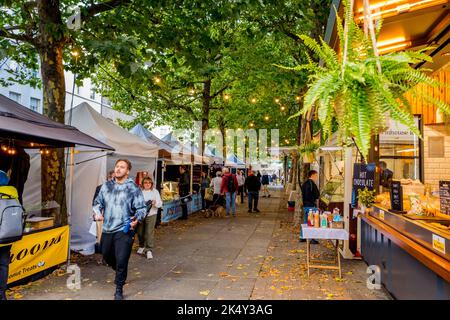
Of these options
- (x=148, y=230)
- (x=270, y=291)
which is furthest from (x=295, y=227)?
(x=270, y=291)

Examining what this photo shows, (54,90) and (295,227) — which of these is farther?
(295,227)

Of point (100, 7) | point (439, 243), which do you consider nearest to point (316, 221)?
point (439, 243)

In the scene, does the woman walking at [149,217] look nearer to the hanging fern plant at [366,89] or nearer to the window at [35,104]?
the hanging fern plant at [366,89]

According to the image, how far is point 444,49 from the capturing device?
564 centimetres

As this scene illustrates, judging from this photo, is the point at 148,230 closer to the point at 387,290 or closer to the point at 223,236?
the point at 223,236

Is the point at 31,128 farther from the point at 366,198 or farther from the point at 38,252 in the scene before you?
the point at 366,198

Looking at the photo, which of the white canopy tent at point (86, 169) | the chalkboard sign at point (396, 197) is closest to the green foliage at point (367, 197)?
the chalkboard sign at point (396, 197)

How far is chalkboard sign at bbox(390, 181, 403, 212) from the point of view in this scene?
19.1ft

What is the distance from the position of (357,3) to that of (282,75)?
7.52 m

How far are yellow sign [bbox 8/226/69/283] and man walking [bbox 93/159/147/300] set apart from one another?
1.44 metres

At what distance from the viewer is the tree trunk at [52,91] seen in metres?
7.49

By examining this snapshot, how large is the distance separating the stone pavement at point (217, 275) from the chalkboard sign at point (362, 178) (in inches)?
61.5

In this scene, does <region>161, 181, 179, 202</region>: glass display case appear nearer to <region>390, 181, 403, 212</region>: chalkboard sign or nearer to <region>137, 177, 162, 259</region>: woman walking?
<region>137, 177, 162, 259</region>: woman walking

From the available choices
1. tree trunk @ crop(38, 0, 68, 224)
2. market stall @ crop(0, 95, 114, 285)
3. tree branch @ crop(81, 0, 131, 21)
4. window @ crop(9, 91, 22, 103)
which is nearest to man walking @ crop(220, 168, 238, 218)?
tree trunk @ crop(38, 0, 68, 224)
